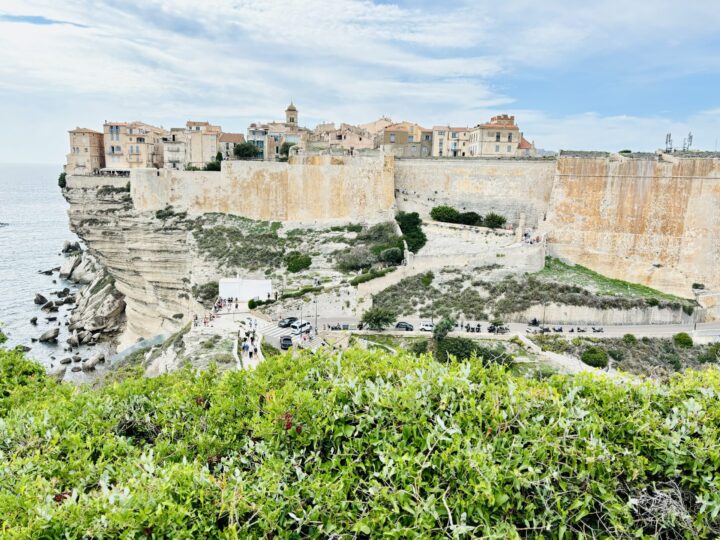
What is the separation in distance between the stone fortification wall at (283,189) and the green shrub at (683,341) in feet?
56.2

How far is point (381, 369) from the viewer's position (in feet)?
26.1

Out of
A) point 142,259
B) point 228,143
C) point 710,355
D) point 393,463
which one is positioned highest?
point 228,143

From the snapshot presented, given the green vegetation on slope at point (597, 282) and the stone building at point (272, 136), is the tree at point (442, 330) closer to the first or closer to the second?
the green vegetation on slope at point (597, 282)

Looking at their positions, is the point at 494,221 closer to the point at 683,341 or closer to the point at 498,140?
the point at 498,140

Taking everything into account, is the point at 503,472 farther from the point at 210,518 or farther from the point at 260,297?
the point at 260,297

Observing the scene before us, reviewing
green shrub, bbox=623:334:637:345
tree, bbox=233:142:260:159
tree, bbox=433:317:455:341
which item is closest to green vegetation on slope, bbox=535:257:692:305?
green shrub, bbox=623:334:637:345

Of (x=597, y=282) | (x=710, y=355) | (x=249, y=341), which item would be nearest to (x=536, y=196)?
(x=597, y=282)

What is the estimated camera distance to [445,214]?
3309cm

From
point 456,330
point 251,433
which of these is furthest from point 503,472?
point 456,330

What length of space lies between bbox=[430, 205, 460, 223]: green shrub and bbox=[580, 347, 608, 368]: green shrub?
1404 centimetres

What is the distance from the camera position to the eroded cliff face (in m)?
32.2

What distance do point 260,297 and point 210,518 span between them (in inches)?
842

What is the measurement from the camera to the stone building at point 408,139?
4291 cm

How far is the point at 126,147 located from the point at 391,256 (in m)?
29.9
